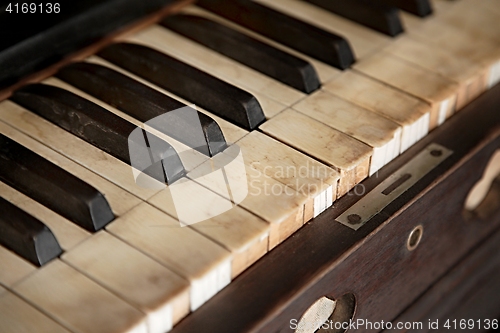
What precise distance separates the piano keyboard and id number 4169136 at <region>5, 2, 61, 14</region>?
10cm

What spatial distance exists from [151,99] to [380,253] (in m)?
0.38

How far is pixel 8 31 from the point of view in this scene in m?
1.08

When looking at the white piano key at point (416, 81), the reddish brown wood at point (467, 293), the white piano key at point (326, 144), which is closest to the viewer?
the white piano key at point (326, 144)

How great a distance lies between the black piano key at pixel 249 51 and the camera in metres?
1.14

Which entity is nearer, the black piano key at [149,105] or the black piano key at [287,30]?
the black piano key at [149,105]

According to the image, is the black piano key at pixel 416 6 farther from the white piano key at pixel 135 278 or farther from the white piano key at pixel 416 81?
the white piano key at pixel 135 278

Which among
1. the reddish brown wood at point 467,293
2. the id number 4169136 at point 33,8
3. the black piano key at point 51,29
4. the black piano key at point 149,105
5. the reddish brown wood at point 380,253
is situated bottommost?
the reddish brown wood at point 467,293

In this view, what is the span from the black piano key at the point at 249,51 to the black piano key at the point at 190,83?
10 centimetres

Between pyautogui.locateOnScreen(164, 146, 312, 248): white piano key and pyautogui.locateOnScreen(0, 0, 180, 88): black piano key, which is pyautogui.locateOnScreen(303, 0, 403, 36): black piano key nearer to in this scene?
pyautogui.locateOnScreen(0, 0, 180, 88): black piano key

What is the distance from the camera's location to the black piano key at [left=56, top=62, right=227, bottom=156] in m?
1.00

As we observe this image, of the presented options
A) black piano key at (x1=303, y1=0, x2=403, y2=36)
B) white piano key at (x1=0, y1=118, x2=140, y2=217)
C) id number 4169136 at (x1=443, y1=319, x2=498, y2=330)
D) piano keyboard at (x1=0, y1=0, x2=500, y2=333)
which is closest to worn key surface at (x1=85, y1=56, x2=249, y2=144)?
piano keyboard at (x1=0, y1=0, x2=500, y2=333)

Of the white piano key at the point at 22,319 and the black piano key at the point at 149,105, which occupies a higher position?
the black piano key at the point at 149,105

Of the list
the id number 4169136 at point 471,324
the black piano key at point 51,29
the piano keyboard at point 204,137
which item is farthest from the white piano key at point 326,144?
the id number 4169136 at point 471,324

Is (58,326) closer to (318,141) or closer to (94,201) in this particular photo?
(94,201)
